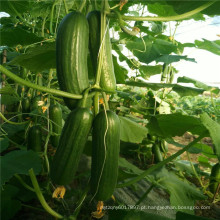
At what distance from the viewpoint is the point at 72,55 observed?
2.74 feet

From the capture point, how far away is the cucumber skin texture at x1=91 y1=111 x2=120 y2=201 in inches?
33.1

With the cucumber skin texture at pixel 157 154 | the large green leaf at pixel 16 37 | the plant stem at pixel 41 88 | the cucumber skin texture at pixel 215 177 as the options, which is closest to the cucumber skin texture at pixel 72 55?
the plant stem at pixel 41 88

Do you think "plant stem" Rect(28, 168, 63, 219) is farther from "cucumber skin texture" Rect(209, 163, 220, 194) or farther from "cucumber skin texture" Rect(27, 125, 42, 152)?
"cucumber skin texture" Rect(209, 163, 220, 194)

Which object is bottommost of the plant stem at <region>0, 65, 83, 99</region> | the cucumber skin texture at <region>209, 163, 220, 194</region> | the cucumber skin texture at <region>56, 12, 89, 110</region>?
the cucumber skin texture at <region>209, 163, 220, 194</region>

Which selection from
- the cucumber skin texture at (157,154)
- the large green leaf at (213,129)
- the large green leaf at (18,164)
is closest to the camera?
the large green leaf at (213,129)

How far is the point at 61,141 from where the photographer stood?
2.77 ft

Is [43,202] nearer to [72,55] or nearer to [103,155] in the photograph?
[103,155]

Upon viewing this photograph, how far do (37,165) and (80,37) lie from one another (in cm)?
78

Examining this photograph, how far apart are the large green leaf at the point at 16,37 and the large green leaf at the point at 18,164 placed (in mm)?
711

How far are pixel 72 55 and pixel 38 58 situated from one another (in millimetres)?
556

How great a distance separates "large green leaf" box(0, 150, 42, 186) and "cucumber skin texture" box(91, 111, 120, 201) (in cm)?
47

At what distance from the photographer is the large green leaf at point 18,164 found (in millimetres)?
1105

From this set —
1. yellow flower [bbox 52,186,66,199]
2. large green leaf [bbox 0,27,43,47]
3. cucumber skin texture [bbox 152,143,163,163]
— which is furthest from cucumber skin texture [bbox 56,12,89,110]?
cucumber skin texture [bbox 152,143,163,163]

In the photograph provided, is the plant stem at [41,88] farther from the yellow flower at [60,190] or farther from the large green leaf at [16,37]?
the large green leaf at [16,37]
